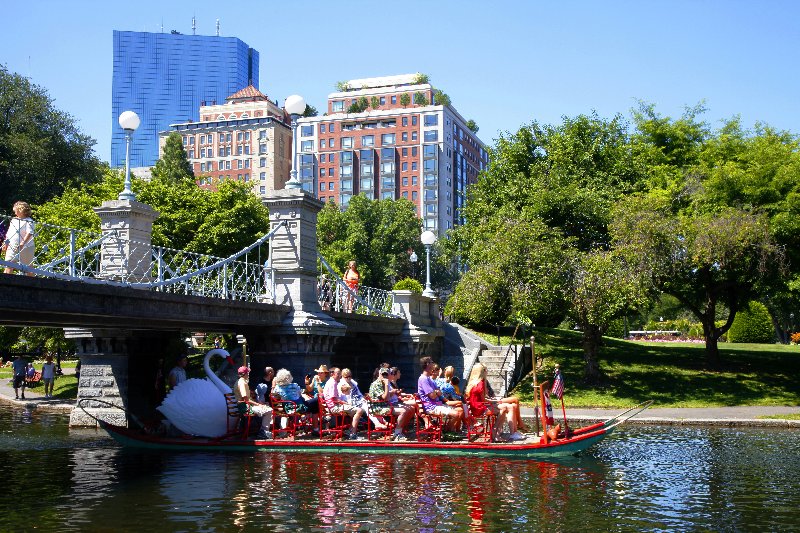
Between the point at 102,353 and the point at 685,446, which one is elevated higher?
the point at 102,353

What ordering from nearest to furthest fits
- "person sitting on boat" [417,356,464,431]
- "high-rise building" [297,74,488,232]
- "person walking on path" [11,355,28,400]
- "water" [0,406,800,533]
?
1. "water" [0,406,800,533]
2. "person sitting on boat" [417,356,464,431]
3. "person walking on path" [11,355,28,400]
4. "high-rise building" [297,74,488,232]

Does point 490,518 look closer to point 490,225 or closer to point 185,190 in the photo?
point 490,225

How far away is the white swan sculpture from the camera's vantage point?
61.0 ft

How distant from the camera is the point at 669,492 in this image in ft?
43.7

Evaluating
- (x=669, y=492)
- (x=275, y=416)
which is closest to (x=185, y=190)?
(x=275, y=416)

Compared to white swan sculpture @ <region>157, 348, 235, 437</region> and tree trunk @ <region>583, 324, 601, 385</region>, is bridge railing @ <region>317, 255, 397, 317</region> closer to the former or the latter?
white swan sculpture @ <region>157, 348, 235, 437</region>

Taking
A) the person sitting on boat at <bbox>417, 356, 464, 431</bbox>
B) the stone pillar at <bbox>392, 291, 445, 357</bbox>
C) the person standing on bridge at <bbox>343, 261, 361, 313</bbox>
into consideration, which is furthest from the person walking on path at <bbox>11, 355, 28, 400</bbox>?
the person sitting on boat at <bbox>417, 356, 464, 431</bbox>

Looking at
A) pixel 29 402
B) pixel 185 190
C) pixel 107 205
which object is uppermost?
pixel 185 190

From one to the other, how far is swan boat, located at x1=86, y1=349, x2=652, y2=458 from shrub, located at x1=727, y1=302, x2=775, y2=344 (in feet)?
120

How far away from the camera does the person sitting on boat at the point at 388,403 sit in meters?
18.4

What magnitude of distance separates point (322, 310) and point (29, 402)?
602 inches

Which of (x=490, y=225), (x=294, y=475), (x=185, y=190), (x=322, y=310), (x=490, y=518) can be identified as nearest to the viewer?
(x=490, y=518)

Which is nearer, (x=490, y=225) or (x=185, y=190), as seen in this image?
(x=490, y=225)

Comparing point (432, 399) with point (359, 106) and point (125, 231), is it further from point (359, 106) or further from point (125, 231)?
point (359, 106)
